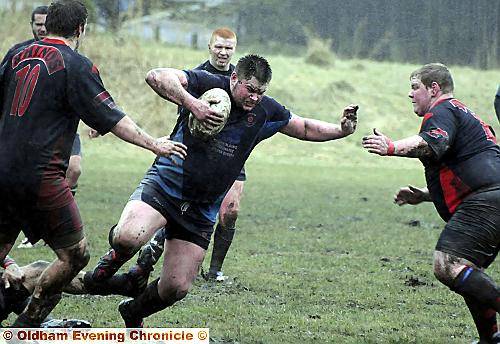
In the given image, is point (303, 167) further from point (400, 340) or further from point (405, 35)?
point (400, 340)

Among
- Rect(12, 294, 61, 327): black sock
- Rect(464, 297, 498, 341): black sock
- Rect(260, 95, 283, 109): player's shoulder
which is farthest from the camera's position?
Rect(260, 95, 283, 109): player's shoulder

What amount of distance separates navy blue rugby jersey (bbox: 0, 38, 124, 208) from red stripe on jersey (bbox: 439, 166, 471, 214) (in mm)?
2216

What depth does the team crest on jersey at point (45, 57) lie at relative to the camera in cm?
547

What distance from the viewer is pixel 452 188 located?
20.3 ft

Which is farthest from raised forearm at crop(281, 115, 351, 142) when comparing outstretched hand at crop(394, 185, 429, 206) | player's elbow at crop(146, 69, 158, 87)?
player's elbow at crop(146, 69, 158, 87)

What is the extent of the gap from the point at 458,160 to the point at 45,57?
2755 mm

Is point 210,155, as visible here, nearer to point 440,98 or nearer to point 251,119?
point 251,119

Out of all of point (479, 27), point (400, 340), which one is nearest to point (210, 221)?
point (400, 340)

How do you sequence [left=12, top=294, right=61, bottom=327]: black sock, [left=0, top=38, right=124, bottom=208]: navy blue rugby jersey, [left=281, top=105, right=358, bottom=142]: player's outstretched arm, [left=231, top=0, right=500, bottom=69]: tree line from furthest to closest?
[left=231, top=0, right=500, bottom=69]: tree line < [left=281, top=105, right=358, bottom=142]: player's outstretched arm < [left=12, top=294, right=61, bottom=327]: black sock < [left=0, top=38, right=124, bottom=208]: navy blue rugby jersey

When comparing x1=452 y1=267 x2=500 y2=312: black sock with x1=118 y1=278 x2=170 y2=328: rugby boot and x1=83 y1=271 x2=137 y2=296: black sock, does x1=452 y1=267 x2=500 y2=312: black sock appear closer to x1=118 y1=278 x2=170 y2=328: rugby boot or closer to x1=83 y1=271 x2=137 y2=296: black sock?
x1=118 y1=278 x2=170 y2=328: rugby boot

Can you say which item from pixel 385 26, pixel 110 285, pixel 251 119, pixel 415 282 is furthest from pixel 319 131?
pixel 385 26

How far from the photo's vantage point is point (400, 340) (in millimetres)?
6387

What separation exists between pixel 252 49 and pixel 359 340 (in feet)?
82.5

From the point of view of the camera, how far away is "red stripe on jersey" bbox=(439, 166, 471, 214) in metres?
6.15
